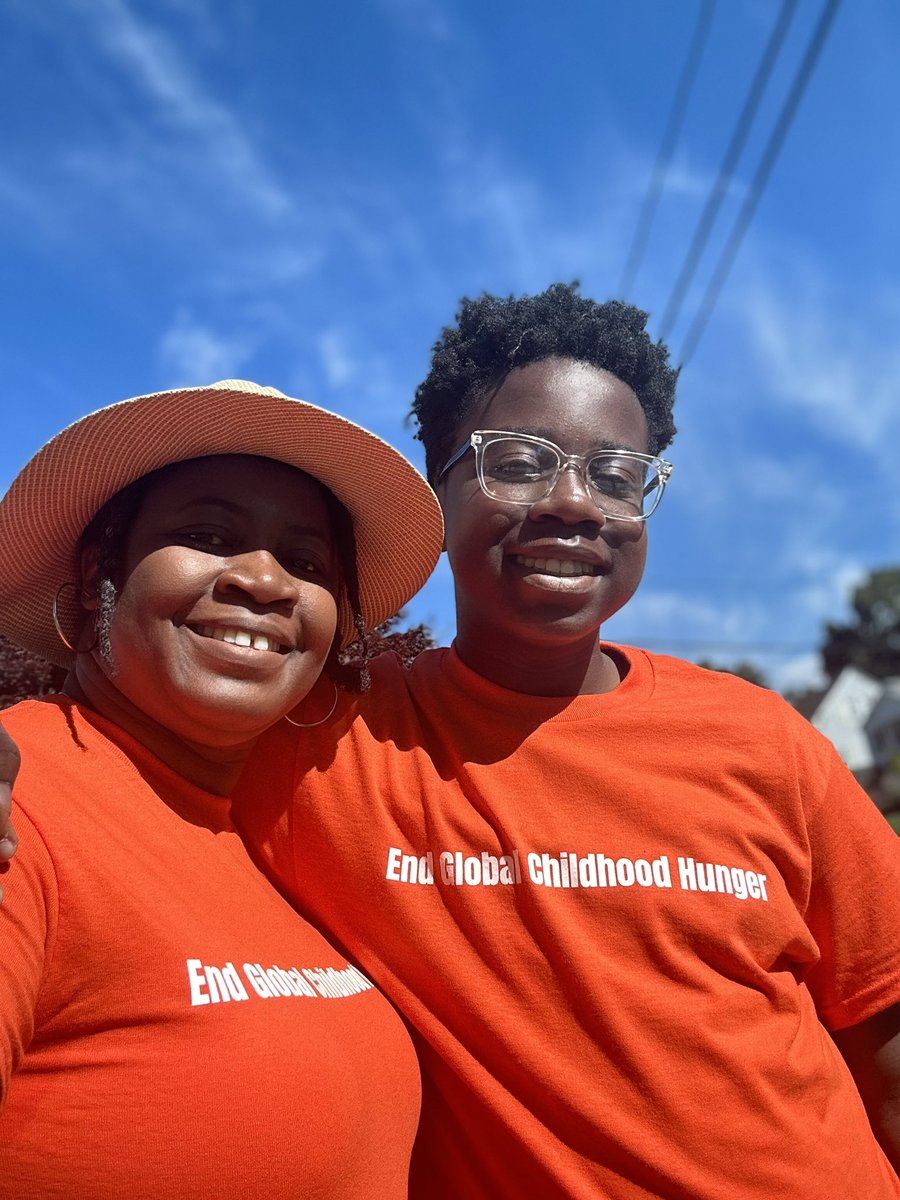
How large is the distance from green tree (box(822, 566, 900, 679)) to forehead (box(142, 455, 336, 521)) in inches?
2534

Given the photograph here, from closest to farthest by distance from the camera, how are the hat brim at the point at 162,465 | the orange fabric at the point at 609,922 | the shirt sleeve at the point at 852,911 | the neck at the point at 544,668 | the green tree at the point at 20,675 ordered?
the orange fabric at the point at 609,922, the hat brim at the point at 162,465, the shirt sleeve at the point at 852,911, the neck at the point at 544,668, the green tree at the point at 20,675

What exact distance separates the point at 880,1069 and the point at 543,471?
5.56 ft

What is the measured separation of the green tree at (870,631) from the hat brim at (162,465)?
210 feet

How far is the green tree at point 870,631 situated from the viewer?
60750 millimetres

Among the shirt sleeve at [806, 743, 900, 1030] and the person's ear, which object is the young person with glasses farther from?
the person's ear

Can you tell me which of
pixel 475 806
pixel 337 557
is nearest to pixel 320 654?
pixel 337 557

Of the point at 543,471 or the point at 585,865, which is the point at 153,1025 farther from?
the point at 543,471

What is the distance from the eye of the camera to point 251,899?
188 centimetres

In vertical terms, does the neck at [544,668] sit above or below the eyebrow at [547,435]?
below

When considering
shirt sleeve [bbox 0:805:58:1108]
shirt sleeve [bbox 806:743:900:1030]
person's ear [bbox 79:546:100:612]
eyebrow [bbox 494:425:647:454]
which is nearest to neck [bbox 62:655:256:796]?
person's ear [bbox 79:546:100:612]

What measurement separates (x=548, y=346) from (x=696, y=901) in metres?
1.48

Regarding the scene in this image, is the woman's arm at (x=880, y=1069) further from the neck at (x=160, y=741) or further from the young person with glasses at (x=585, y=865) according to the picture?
the neck at (x=160, y=741)

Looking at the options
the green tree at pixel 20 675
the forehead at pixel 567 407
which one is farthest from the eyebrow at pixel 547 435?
the green tree at pixel 20 675

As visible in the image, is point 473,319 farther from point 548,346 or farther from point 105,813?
point 105,813
